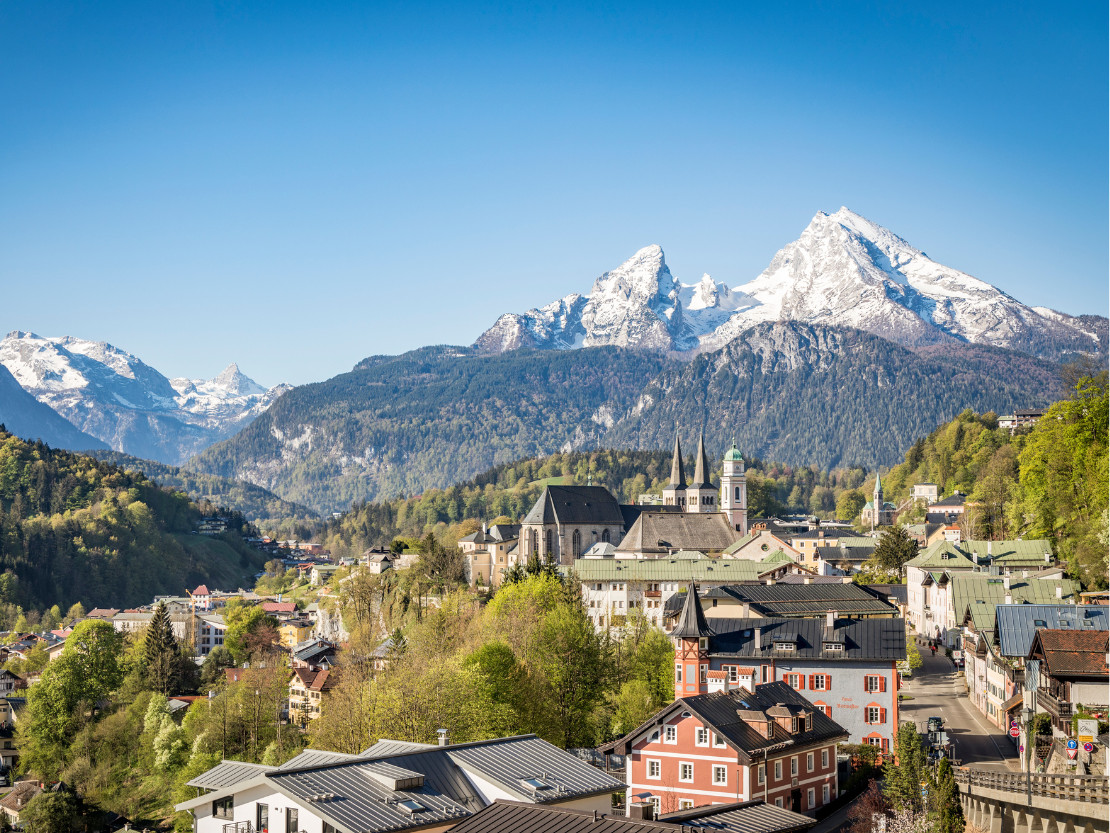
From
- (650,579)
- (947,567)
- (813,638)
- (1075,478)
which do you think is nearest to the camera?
(813,638)

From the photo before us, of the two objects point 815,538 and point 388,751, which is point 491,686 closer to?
point 388,751

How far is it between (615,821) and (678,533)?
111645 millimetres

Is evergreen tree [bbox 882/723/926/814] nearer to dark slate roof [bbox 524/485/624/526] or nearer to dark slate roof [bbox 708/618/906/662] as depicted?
dark slate roof [bbox 708/618/906/662]

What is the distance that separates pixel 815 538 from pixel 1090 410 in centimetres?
8089

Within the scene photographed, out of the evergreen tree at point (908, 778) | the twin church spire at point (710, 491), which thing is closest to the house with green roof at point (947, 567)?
the twin church spire at point (710, 491)

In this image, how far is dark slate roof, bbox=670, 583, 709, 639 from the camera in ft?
241

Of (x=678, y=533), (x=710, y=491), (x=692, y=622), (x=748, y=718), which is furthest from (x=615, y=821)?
(x=710, y=491)

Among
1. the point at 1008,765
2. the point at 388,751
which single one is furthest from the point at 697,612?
the point at 388,751

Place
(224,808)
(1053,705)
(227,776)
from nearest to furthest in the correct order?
(224,808)
(227,776)
(1053,705)

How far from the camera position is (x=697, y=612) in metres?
74.5

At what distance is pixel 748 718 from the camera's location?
55.4 meters

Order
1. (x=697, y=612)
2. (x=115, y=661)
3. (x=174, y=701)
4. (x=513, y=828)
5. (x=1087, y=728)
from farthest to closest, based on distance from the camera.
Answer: (x=115, y=661) < (x=174, y=701) < (x=697, y=612) < (x=1087, y=728) < (x=513, y=828)

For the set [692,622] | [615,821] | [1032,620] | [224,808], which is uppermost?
[1032,620]

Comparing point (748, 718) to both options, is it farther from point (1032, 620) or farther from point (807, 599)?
point (807, 599)
